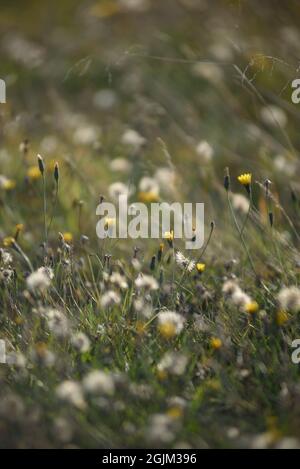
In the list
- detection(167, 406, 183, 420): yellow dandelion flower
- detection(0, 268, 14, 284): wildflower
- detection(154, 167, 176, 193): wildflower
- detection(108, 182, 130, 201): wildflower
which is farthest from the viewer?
detection(154, 167, 176, 193): wildflower

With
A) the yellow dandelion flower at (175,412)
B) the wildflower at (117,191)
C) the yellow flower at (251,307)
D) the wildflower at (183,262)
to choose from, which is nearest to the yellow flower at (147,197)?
the wildflower at (117,191)

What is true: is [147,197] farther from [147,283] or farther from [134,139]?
[147,283]

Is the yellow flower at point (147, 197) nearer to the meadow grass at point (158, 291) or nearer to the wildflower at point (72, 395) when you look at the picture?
the meadow grass at point (158, 291)

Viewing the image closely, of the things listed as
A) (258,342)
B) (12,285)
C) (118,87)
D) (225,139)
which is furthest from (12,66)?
(258,342)

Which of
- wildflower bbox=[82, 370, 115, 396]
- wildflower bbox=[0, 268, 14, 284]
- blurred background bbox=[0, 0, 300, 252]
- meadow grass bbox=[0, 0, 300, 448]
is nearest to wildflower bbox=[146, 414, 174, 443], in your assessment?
meadow grass bbox=[0, 0, 300, 448]

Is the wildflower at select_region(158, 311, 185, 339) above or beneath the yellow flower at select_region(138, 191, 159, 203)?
beneath

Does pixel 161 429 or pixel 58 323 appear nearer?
pixel 161 429

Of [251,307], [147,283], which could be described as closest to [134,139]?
[147,283]

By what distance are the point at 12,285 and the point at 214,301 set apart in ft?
2.95

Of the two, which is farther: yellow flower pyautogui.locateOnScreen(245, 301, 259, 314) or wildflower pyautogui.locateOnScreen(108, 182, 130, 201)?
wildflower pyautogui.locateOnScreen(108, 182, 130, 201)

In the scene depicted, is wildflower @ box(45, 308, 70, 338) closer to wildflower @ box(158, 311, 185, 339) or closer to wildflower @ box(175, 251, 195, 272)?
wildflower @ box(158, 311, 185, 339)
